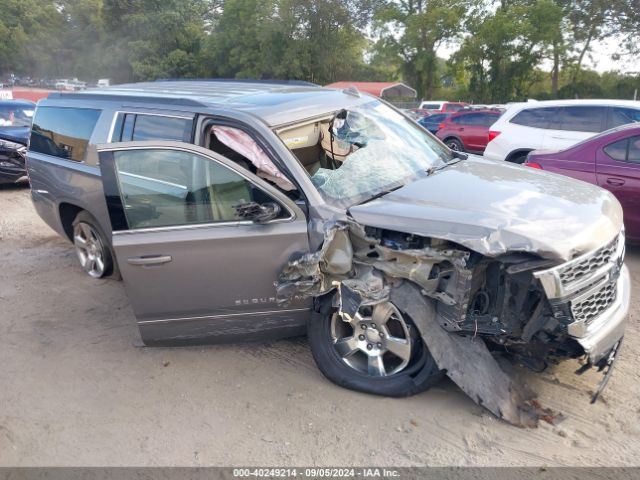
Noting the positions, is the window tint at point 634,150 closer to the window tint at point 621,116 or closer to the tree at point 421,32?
the window tint at point 621,116

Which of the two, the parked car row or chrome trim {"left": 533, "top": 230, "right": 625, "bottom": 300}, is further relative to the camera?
the parked car row

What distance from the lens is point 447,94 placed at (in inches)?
1815

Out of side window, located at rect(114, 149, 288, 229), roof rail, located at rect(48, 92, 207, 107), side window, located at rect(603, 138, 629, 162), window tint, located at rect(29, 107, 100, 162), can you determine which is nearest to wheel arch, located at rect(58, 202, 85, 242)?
window tint, located at rect(29, 107, 100, 162)

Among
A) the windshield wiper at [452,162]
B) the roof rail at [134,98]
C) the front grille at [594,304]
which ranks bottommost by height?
the front grille at [594,304]

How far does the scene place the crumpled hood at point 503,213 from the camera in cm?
286

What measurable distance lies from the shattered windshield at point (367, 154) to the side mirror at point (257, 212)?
1.22ft

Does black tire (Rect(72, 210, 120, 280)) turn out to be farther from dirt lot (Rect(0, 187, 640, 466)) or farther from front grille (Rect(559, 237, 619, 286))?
front grille (Rect(559, 237, 619, 286))

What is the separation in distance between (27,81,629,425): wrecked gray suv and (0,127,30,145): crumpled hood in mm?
7005

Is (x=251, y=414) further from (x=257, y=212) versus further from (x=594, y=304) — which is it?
(x=594, y=304)

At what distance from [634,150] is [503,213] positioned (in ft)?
11.5

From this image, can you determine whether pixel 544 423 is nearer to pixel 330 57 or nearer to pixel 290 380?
pixel 290 380

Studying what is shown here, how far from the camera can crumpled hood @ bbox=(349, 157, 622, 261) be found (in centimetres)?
286

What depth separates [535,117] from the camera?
29.8ft

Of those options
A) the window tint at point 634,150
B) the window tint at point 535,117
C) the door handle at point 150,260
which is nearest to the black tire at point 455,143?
the window tint at point 535,117
